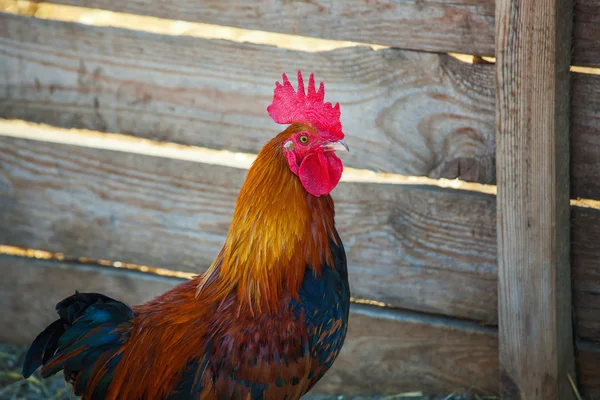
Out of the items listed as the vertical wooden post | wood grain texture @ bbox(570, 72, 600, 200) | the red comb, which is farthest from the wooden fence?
the red comb

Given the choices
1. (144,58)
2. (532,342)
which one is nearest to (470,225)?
(532,342)

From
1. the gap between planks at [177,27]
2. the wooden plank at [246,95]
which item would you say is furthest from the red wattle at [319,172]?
the gap between planks at [177,27]

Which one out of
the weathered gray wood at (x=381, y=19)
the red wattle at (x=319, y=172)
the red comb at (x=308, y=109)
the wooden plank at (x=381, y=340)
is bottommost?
the wooden plank at (x=381, y=340)

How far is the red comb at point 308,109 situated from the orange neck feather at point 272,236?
45 mm

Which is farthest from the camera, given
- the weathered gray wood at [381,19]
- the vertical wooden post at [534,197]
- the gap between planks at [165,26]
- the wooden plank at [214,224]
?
the gap between planks at [165,26]

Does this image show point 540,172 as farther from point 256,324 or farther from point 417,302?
point 256,324

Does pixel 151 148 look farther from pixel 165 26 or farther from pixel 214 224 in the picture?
pixel 165 26

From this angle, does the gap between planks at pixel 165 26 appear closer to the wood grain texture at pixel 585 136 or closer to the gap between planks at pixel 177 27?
the gap between planks at pixel 177 27

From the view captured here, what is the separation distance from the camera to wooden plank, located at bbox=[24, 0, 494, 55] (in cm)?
283

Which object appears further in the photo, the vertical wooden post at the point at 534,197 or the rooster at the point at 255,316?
the vertical wooden post at the point at 534,197

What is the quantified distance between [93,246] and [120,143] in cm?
50

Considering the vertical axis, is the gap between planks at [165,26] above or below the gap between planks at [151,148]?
above

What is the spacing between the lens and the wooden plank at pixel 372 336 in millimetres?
3246

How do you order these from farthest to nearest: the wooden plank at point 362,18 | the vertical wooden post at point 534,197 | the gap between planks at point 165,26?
the gap between planks at point 165,26, the wooden plank at point 362,18, the vertical wooden post at point 534,197
